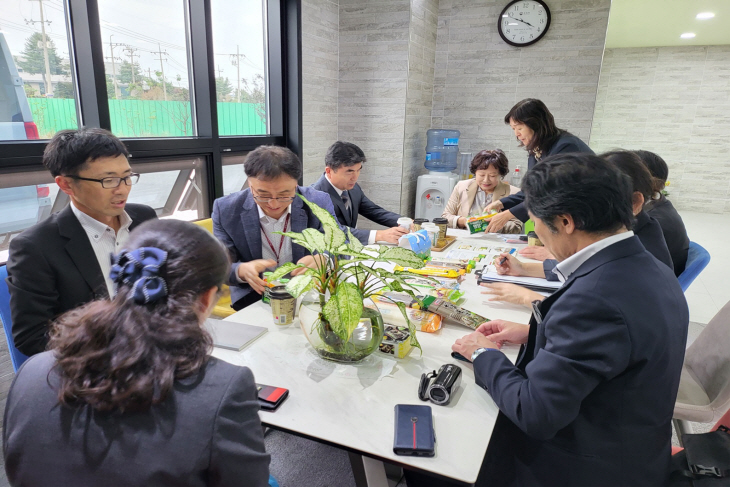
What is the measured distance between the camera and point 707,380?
1610 millimetres

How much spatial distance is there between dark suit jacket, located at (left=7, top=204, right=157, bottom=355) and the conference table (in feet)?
1.85

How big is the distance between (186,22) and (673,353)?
323 cm

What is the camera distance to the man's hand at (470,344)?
126 cm

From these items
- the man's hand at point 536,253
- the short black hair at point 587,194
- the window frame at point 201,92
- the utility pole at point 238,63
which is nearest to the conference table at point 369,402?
the short black hair at point 587,194

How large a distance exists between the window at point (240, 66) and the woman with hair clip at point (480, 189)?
5.77 feet

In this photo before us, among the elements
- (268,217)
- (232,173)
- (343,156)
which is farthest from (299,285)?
(232,173)

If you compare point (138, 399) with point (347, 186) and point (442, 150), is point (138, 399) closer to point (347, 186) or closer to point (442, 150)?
point (347, 186)

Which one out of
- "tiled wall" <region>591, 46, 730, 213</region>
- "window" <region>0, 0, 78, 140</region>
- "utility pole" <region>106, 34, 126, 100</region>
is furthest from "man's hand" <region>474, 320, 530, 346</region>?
"tiled wall" <region>591, 46, 730, 213</region>

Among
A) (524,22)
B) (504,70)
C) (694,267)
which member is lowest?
(694,267)

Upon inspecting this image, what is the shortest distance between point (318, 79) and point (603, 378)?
12.0ft

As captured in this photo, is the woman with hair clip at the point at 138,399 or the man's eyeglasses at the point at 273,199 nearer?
the woman with hair clip at the point at 138,399

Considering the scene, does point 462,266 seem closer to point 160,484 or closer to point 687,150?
point 160,484

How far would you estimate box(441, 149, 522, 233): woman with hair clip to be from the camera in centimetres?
325

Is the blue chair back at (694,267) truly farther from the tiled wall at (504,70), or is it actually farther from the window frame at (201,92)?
the window frame at (201,92)
